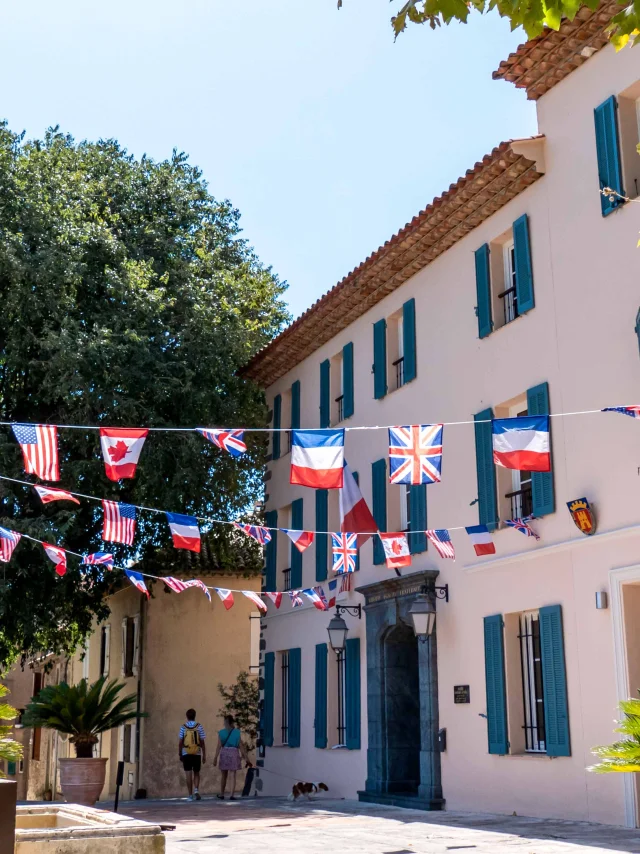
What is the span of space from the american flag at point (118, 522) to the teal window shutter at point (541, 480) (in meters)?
5.37

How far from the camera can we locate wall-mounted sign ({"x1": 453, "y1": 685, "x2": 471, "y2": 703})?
14.3 m

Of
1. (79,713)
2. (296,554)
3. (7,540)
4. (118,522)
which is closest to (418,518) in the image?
(118,522)

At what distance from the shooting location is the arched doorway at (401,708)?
52.5 feet

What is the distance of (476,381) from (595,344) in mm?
2684

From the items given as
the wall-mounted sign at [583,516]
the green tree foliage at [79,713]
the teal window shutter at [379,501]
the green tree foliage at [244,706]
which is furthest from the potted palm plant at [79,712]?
the wall-mounted sign at [583,516]

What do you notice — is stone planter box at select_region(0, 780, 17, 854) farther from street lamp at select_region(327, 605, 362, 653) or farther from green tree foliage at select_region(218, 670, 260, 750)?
green tree foliage at select_region(218, 670, 260, 750)

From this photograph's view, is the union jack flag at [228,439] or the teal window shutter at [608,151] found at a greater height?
A: the teal window shutter at [608,151]

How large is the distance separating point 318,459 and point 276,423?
1094 centimetres

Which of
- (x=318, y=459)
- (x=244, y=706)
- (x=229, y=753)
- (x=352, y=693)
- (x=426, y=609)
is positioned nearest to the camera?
(x=318, y=459)

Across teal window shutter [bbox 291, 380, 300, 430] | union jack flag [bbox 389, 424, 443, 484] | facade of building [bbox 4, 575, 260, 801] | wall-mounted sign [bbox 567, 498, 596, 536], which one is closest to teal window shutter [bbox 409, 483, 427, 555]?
wall-mounted sign [bbox 567, 498, 596, 536]

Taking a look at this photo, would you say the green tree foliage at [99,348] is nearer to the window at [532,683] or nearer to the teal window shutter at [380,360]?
the teal window shutter at [380,360]

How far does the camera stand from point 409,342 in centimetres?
1684

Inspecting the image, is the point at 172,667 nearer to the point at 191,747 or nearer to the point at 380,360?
the point at 191,747

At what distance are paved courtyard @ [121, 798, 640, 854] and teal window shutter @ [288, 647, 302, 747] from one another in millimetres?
3946
